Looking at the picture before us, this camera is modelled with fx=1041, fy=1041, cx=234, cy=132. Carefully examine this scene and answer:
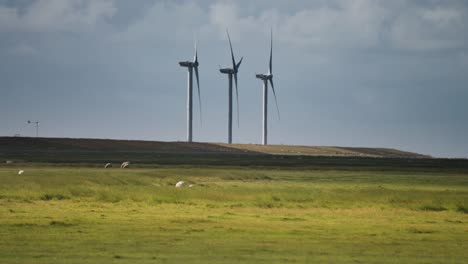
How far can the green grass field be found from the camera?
85.9ft

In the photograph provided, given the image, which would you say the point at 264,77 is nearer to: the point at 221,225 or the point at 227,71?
the point at 227,71

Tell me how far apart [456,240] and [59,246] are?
11.9m

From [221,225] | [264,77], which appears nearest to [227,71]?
[264,77]

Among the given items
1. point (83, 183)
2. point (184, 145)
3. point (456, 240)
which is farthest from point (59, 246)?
point (184, 145)

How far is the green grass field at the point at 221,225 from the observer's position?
2617cm

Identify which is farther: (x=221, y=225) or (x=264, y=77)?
(x=264, y=77)

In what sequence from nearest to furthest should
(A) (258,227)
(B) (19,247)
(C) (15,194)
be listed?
(B) (19,247) → (A) (258,227) → (C) (15,194)

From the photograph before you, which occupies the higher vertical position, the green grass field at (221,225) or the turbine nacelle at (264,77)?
the turbine nacelle at (264,77)

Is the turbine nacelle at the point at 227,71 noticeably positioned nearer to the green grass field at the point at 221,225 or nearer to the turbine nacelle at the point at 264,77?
the turbine nacelle at the point at 264,77

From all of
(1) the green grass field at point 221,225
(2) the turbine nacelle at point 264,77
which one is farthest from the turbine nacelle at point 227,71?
(1) the green grass field at point 221,225

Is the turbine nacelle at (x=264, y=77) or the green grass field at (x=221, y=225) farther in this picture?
the turbine nacelle at (x=264, y=77)

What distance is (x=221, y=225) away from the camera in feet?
113

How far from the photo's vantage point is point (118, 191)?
167ft

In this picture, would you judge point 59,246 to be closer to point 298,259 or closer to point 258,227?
point 298,259
